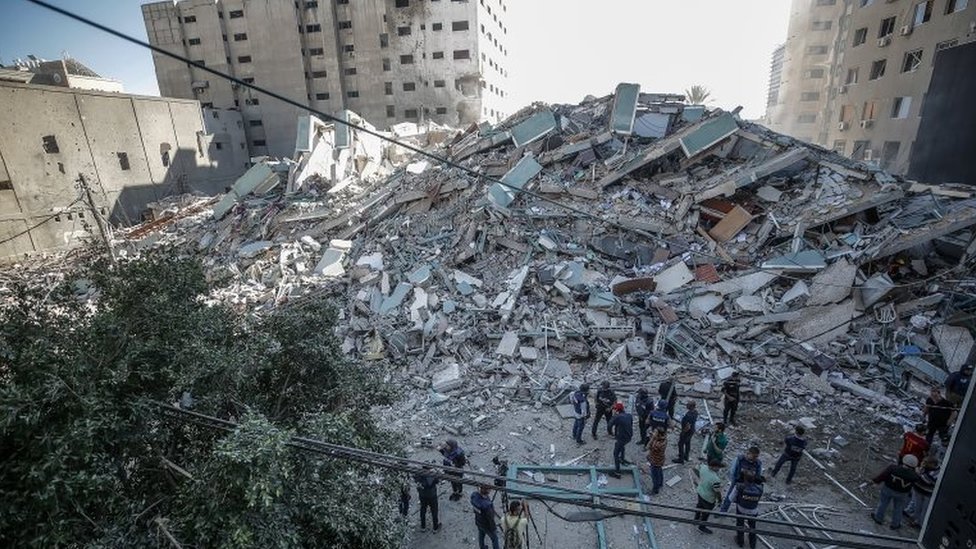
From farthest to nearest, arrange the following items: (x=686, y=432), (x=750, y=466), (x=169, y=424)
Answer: (x=686, y=432)
(x=750, y=466)
(x=169, y=424)

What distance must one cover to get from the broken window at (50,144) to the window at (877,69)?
44830mm

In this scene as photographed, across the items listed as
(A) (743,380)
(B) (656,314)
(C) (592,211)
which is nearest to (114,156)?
(C) (592,211)

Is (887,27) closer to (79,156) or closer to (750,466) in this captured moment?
(750,466)

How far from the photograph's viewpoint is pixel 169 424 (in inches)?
198

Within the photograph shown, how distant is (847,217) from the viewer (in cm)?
1211

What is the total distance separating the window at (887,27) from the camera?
23875mm

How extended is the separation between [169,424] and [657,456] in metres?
6.62

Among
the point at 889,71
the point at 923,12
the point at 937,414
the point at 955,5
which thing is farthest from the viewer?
the point at 889,71

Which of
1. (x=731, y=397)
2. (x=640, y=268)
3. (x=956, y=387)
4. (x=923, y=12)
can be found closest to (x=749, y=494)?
(x=731, y=397)

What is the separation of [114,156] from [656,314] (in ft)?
102

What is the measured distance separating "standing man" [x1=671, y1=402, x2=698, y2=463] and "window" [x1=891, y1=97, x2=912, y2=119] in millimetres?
25460

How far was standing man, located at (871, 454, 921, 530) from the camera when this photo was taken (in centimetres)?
589

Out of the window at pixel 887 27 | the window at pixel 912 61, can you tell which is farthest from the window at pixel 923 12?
the window at pixel 887 27

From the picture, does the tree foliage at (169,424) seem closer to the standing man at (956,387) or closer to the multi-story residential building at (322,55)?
the standing man at (956,387)
